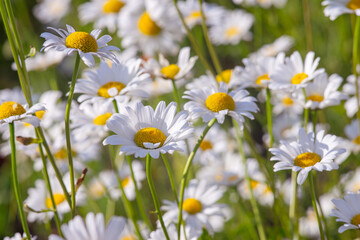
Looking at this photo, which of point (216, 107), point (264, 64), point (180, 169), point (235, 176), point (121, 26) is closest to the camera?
point (216, 107)

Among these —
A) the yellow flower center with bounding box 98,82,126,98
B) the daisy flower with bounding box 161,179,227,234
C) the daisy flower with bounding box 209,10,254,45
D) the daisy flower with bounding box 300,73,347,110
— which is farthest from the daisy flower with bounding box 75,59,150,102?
the daisy flower with bounding box 209,10,254,45

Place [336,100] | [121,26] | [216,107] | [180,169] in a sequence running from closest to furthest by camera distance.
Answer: [216,107], [336,100], [180,169], [121,26]

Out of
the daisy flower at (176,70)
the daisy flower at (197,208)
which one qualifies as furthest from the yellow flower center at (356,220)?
the daisy flower at (176,70)

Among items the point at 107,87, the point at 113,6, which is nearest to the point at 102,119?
the point at 107,87

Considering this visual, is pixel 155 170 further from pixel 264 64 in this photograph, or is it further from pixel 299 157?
pixel 299 157

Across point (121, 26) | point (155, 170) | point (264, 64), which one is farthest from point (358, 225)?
point (155, 170)

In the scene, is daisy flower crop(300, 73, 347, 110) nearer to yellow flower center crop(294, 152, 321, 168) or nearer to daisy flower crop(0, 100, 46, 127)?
yellow flower center crop(294, 152, 321, 168)
